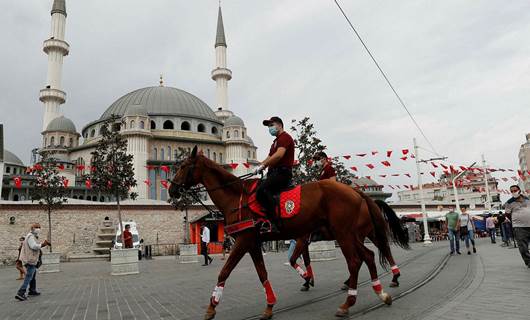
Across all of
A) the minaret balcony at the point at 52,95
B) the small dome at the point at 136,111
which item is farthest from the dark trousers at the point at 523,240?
the minaret balcony at the point at 52,95

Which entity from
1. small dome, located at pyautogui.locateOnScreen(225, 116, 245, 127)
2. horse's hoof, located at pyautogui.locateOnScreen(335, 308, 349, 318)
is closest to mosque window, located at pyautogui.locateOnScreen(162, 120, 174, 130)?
small dome, located at pyautogui.locateOnScreen(225, 116, 245, 127)

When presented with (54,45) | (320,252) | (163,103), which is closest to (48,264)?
(320,252)

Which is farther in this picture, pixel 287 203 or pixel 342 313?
pixel 287 203

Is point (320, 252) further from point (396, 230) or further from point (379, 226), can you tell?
point (379, 226)

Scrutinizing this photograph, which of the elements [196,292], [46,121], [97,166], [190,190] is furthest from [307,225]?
[46,121]

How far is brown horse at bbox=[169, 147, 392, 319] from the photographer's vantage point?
5129 millimetres

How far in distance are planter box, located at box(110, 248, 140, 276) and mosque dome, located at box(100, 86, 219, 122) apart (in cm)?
5170

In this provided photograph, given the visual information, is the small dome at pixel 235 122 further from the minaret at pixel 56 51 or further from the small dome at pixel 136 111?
the minaret at pixel 56 51

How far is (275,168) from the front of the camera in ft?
18.1

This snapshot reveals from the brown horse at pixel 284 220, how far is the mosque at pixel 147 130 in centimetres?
4535

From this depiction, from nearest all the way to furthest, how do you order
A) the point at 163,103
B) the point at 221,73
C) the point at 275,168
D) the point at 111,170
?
the point at 275,168, the point at 111,170, the point at 163,103, the point at 221,73

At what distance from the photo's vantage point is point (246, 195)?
548cm

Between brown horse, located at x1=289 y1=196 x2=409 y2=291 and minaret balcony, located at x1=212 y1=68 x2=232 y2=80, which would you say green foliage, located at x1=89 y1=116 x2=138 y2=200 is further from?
minaret balcony, located at x1=212 y1=68 x2=232 y2=80

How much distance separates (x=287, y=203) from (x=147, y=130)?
52.7 metres
